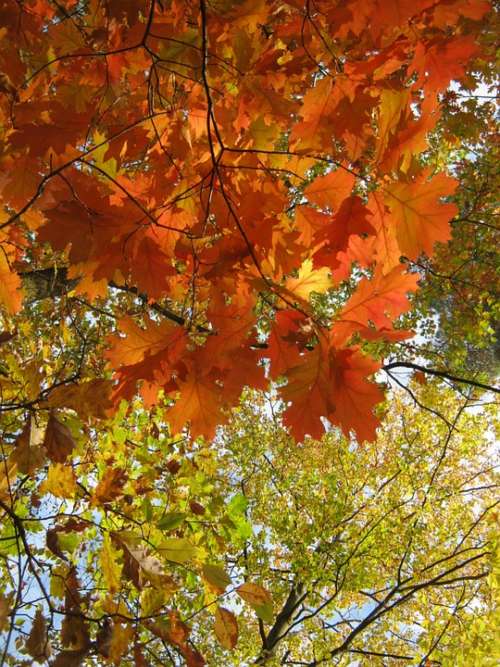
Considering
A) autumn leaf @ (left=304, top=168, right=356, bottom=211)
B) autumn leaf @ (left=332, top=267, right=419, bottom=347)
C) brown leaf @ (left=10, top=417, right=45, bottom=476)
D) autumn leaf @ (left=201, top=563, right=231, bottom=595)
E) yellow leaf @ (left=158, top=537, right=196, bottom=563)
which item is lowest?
autumn leaf @ (left=201, top=563, right=231, bottom=595)

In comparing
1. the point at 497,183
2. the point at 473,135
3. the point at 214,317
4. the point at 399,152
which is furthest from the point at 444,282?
the point at 214,317

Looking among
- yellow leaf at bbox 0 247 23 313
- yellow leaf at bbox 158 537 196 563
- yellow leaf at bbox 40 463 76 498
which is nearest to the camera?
yellow leaf at bbox 158 537 196 563

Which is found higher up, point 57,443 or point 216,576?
point 57,443

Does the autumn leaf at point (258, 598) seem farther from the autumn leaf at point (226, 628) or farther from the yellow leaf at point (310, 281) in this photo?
the yellow leaf at point (310, 281)

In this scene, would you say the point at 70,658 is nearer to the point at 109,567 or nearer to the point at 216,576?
the point at 109,567

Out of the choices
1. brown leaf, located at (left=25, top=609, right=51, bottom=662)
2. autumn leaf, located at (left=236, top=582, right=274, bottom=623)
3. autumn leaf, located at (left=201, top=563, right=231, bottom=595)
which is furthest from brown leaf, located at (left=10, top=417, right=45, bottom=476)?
autumn leaf, located at (left=236, top=582, right=274, bottom=623)

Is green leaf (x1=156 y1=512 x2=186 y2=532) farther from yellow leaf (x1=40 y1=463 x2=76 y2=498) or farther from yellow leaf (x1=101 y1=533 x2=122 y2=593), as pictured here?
yellow leaf (x1=40 y1=463 x2=76 y2=498)

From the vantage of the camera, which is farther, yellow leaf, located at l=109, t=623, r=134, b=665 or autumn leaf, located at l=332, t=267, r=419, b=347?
yellow leaf, located at l=109, t=623, r=134, b=665

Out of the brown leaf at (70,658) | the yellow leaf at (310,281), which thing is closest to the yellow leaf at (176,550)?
the brown leaf at (70,658)

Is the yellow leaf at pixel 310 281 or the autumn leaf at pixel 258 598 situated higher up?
the yellow leaf at pixel 310 281

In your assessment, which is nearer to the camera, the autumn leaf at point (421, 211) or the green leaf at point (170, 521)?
the autumn leaf at point (421, 211)

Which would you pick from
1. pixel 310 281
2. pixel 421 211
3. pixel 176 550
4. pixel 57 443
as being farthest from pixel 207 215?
pixel 176 550

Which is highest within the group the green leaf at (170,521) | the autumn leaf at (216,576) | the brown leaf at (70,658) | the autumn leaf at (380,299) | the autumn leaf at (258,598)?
the autumn leaf at (380,299)

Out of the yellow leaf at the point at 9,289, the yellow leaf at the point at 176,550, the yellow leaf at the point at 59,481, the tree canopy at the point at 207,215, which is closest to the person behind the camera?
the tree canopy at the point at 207,215
